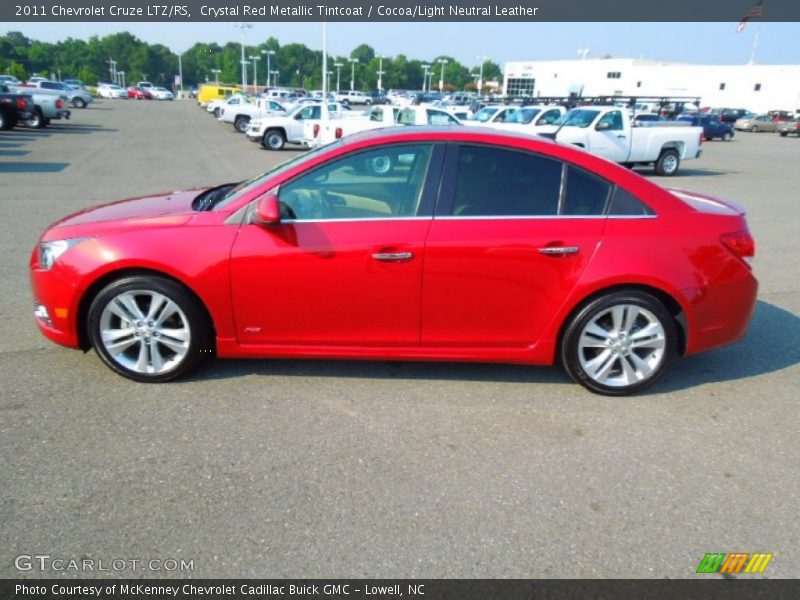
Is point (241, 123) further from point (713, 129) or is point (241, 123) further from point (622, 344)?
point (713, 129)

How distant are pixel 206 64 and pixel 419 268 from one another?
154117 millimetres

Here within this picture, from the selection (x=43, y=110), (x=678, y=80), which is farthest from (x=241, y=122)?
(x=678, y=80)

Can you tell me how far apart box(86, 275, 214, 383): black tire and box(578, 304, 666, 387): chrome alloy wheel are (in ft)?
8.21

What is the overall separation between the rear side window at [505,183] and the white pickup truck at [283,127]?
18.5m

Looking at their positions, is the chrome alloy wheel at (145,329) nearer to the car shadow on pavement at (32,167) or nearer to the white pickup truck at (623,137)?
the car shadow on pavement at (32,167)

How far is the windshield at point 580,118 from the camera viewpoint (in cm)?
1669

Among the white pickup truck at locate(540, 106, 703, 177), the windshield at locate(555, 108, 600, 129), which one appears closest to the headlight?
the white pickup truck at locate(540, 106, 703, 177)

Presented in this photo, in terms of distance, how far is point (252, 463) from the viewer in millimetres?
3010

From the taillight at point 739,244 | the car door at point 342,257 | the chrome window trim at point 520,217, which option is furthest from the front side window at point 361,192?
the taillight at point 739,244

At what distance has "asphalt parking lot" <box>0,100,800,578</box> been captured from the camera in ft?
8.13

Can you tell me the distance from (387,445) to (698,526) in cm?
158

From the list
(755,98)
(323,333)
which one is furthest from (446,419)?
(755,98)

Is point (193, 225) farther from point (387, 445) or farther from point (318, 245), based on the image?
point (387, 445)

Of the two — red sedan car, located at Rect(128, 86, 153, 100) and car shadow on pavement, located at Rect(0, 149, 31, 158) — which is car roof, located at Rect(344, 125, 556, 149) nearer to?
car shadow on pavement, located at Rect(0, 149, 31, 158)
